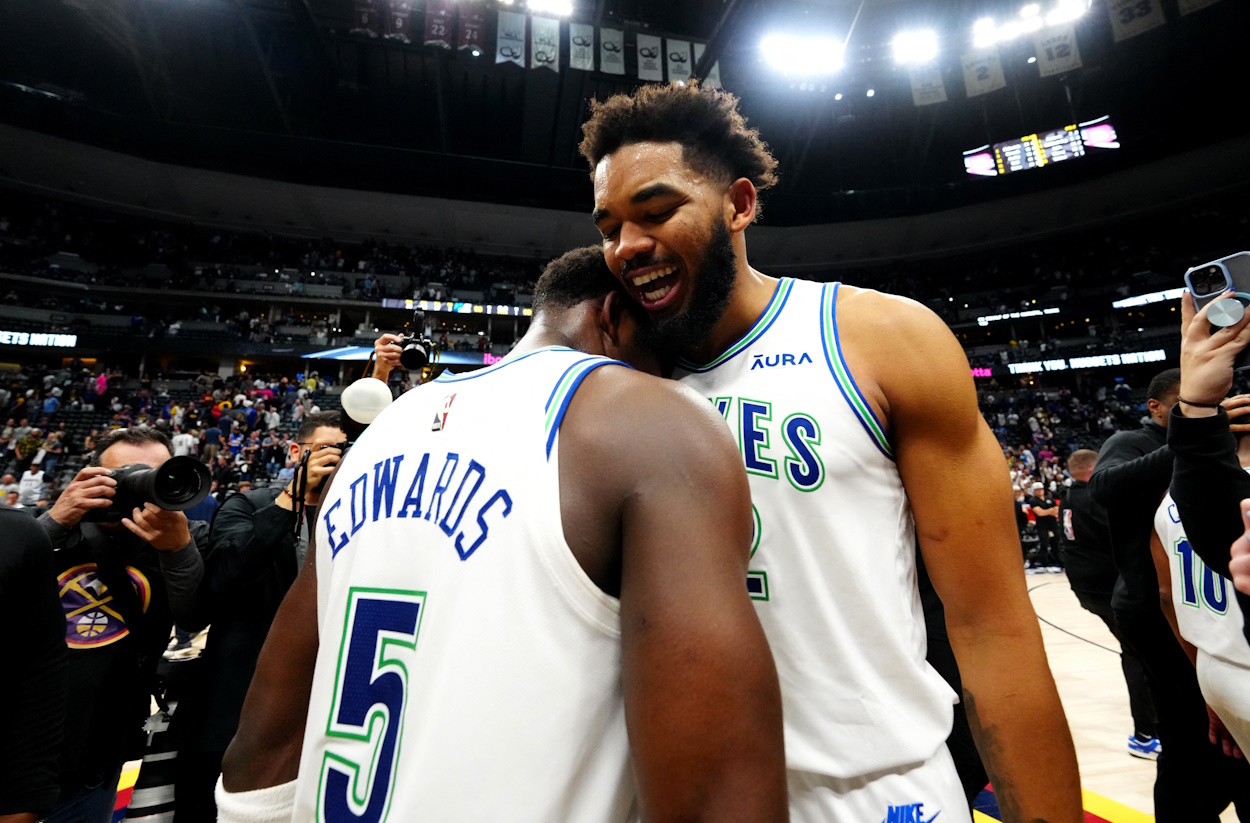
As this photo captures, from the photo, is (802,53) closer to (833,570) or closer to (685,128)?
(685,128)

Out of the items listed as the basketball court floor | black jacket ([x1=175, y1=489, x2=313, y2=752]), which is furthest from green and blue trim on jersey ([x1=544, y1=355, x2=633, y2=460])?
black jacket ([x1=175, y1=489, x2=313, y2=752])

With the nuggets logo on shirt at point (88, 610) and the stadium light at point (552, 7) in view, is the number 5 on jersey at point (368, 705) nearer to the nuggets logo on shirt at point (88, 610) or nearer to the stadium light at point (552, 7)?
the nuggets logo on shirt at point (88, 610)

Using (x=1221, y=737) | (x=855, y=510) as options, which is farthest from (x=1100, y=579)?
(x=855, y=510)

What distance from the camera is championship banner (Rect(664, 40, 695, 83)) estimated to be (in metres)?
16.3

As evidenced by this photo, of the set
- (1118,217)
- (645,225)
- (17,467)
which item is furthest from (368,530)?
(1118,217)

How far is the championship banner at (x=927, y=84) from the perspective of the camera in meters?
17.5

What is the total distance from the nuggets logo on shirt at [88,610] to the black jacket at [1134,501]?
4.36 meters

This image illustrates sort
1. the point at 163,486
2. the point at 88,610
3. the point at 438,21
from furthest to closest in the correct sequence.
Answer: the point at 438,21
the point at 88,610
the point at 163,486

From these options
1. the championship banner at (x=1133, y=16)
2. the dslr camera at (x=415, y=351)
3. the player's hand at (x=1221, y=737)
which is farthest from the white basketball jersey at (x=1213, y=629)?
the championship banner at (x=1133, y=16)

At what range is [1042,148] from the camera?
854 inches

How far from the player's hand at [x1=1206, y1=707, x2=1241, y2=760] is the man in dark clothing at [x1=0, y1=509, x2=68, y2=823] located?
13.3ft

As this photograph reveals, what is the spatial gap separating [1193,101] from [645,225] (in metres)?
30.0

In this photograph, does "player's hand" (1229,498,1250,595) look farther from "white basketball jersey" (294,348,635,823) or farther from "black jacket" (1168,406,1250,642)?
"white basketball jersey" (294,348,635,823)

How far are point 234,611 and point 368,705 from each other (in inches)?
93.7
